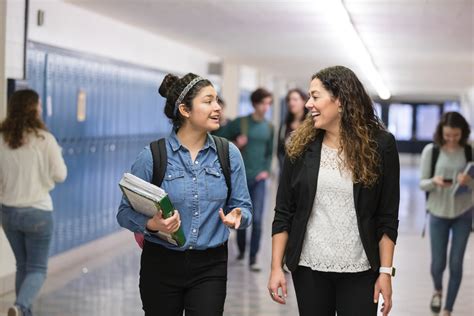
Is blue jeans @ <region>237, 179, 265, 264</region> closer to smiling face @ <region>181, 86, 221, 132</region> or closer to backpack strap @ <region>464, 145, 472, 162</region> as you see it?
backpack strap @ <region>464, 145, 472, 162</region>

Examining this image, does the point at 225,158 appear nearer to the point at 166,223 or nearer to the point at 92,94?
the point at 166,223

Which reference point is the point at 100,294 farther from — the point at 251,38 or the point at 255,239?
the point at 251,38

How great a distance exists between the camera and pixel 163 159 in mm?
3434

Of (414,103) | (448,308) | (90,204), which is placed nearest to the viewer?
(448,308)

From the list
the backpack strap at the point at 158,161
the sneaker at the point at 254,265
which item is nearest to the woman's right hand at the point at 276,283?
the backpack strap at the point at 158,161

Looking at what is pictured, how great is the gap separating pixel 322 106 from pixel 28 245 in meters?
2.85

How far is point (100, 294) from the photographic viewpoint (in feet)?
23.1

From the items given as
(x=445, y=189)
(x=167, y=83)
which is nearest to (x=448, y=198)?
(x=445, y=189)

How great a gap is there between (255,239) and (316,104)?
515cm

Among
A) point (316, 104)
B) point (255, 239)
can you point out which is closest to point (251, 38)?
point (255, 239)

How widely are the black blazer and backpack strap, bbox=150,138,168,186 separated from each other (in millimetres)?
456

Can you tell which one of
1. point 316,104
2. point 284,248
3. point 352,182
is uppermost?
point 316,104

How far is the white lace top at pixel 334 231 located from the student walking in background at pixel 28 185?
2.73 m

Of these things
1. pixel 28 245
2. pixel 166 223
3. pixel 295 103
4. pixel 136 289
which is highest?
pixel 295 103
